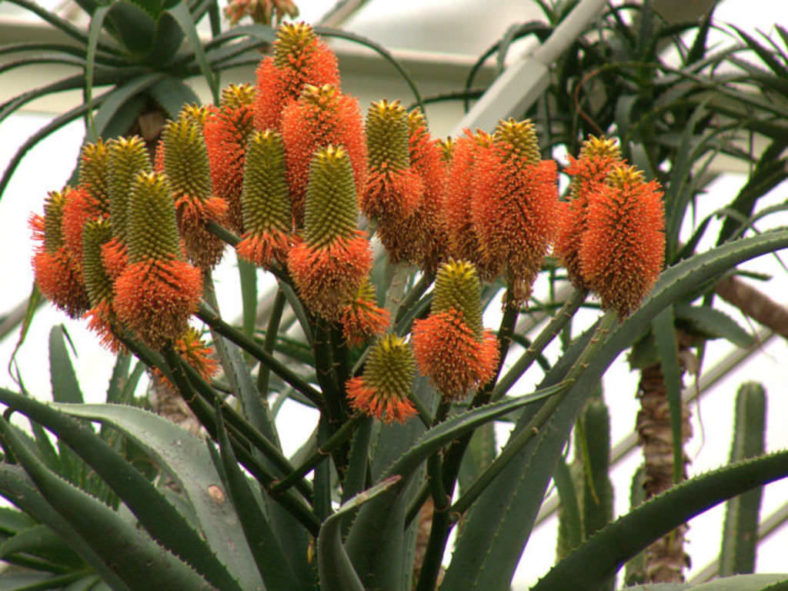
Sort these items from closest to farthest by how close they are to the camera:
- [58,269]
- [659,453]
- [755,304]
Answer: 1. [58,269]
2. [755,304]
3. [659,453]

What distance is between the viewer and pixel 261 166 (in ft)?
2.30

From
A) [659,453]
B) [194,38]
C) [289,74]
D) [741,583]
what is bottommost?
[741,583]

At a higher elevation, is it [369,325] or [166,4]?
[166,4]

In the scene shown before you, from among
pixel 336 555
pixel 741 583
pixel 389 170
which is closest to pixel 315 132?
pixel 389 170

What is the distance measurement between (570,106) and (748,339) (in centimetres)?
71

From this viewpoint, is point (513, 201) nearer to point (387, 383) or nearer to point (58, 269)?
point (387, 383)

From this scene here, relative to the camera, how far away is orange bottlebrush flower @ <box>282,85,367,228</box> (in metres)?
0.71

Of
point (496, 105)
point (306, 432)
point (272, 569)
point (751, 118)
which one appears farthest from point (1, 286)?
point (272, 569)

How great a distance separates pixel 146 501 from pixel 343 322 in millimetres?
183

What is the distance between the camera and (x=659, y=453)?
2.06m

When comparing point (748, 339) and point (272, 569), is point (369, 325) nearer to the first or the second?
point (272, 569)

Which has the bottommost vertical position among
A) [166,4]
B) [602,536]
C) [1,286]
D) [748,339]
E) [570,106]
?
[602,536]

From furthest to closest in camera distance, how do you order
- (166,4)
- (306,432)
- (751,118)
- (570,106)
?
(306,432)
(570,106)
(751,118)
(166,4)

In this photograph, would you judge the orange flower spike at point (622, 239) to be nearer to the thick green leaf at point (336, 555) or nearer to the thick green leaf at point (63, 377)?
the thick green leaf at point (336, 555)
